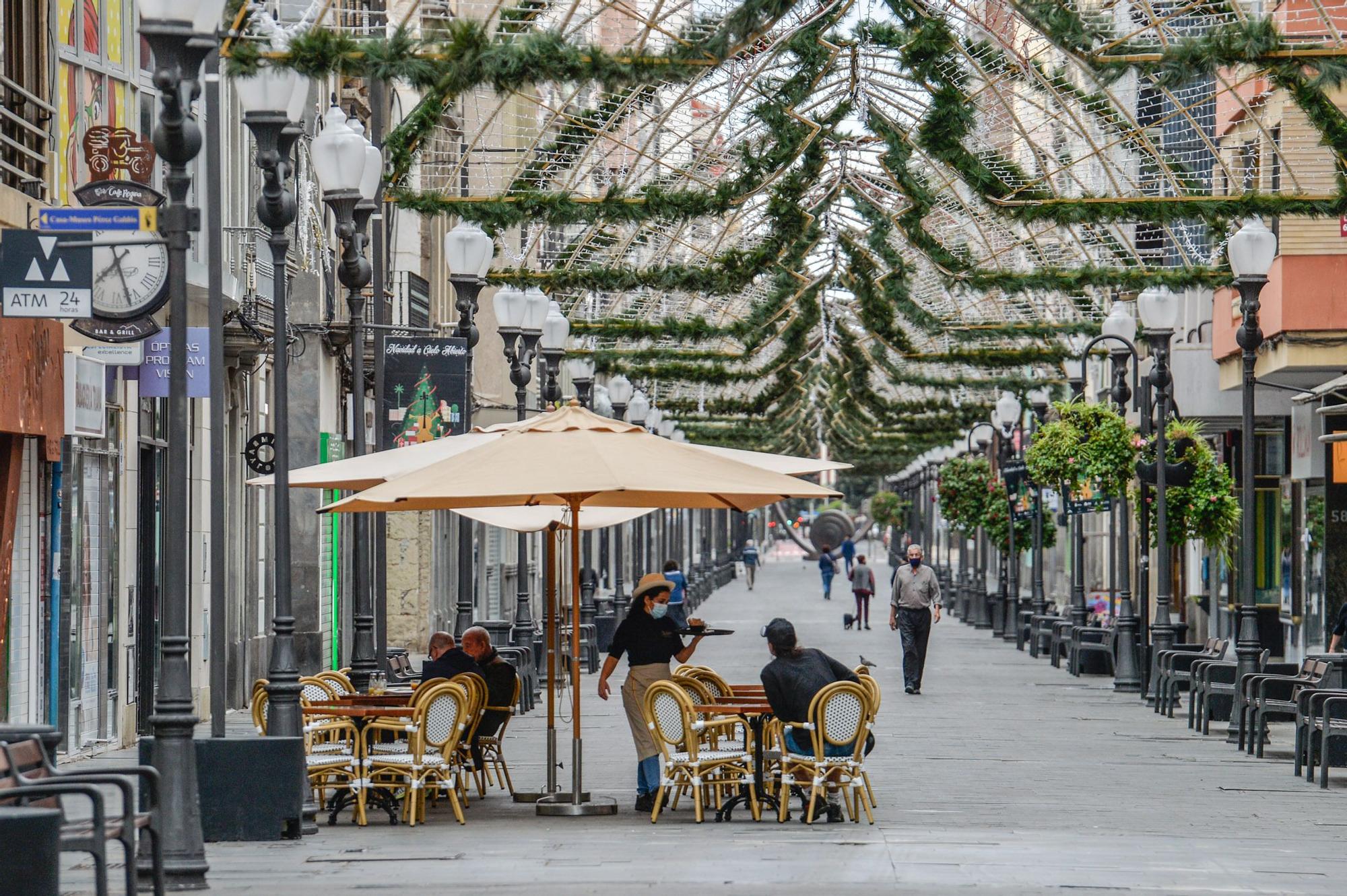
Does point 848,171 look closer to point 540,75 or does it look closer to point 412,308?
point 412,308

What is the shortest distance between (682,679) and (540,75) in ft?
14.7

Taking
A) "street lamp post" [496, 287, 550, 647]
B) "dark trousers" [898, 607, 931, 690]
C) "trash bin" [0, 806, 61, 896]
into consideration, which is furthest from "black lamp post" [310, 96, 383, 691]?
"dark trousers" [898, 607, 931, 690]

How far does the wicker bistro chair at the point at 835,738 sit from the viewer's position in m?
14.0

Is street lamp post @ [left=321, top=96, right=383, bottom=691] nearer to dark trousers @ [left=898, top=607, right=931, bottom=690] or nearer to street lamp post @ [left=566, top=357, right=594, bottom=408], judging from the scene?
dark trousers @ [left=898, top=607, right=931, bottom=690]

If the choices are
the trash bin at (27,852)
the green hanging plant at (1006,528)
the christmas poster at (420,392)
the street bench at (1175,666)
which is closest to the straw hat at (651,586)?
the christmas poster at (420,392)

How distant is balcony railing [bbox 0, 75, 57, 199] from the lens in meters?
16.3

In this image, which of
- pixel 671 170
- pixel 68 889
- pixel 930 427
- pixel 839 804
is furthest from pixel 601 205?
pixel 930 427

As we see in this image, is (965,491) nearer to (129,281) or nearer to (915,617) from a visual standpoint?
(915,617)

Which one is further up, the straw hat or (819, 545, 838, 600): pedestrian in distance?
the straw hat

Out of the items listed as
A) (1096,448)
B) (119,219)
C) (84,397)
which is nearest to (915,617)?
(1096,448)

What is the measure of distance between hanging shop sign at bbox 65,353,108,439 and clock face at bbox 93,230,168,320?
109cm

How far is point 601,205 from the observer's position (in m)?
21.2

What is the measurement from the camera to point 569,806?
14.6 meters

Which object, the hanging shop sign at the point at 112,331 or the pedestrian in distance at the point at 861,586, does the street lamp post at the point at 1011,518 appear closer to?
the pedestrian in distance at the point at 861,586
